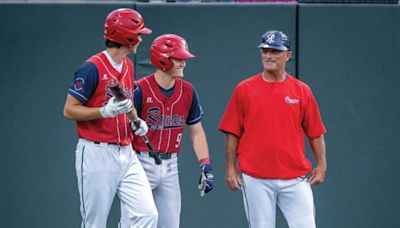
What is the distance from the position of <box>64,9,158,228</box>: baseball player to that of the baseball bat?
5 centimetres

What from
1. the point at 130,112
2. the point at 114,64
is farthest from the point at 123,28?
the point at 130,112

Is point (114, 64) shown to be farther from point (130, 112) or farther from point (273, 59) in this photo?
point (273, 59)

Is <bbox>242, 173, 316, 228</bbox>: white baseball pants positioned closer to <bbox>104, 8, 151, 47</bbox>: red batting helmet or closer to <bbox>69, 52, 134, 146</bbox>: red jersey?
<bbox>69, 52, 134, 146</bbox>: red jersey

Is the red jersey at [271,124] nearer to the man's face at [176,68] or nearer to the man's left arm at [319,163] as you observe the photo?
the man's left arm at [319,163]

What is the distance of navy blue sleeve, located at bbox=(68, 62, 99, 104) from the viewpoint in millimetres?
6066

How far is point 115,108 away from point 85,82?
34 centimetres

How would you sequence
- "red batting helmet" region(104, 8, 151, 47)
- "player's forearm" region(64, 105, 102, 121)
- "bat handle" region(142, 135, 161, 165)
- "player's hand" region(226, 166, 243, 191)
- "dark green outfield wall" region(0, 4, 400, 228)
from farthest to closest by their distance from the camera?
"dark green outfield wall" region(0, 4, 400, 228)
"player's hand" region(226, 166, 243, 191)
"bat handle" region(142, 135, 161, 165)
"red batting helmet" region(104, 8, 151, 47)
"player's forearm" region(64, 105, 102, 121)

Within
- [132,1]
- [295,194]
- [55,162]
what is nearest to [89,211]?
[295,194]

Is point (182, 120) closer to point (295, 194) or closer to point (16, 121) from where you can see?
point (295, 194)

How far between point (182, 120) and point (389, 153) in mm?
2281

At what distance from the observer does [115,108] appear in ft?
19.3

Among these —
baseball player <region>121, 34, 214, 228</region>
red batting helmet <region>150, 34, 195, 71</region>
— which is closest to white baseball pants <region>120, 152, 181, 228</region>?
baseball player <region>121, 34, 214, 228</region>

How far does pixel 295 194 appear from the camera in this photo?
6.54 m

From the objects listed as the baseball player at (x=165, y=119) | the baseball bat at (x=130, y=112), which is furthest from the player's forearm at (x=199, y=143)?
the baseball bat at (x=130, y=112)
